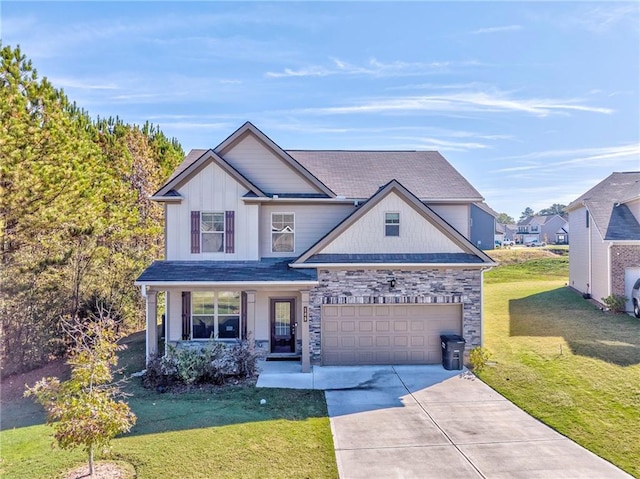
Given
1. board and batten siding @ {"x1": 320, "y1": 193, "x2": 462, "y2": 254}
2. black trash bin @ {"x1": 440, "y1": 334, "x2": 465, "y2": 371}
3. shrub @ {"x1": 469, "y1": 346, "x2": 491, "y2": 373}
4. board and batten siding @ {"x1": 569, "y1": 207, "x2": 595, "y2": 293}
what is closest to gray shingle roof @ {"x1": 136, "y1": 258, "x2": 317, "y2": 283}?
board and batten siding @ {"x1": 320, "y1": 193, "x2": 462, "y2": 254}

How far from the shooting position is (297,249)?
48.9 ft

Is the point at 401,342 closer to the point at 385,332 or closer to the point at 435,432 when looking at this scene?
the point at 385,332

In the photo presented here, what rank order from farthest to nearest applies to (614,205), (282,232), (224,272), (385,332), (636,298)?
1. (614,205)
2. (636,298)
3. (282,232)
4. (385,332)
5. (224,272)

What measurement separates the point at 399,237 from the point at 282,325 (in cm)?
535

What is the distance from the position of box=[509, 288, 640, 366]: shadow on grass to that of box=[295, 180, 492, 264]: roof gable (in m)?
5.54

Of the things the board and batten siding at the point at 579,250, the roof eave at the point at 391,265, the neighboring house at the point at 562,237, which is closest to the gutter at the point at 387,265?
the roof eave at the point at 391,265

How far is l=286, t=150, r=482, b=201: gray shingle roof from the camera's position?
1588cm

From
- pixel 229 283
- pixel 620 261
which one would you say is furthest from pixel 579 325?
pixel 229 283

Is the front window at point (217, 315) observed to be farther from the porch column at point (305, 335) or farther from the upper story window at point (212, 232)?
the porch column at point (305, 335)

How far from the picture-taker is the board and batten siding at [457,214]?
15.7 meters

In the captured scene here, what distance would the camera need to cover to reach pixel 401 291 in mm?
13391

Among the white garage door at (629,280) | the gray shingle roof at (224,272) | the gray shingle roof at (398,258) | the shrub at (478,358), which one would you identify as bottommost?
the shrub at (478,358)

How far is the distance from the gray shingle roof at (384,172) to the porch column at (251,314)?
5524 mm

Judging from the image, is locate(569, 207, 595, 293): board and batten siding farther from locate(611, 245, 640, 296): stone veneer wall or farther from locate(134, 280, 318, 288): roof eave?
locate(134, 280, 318, 288): roof eave
